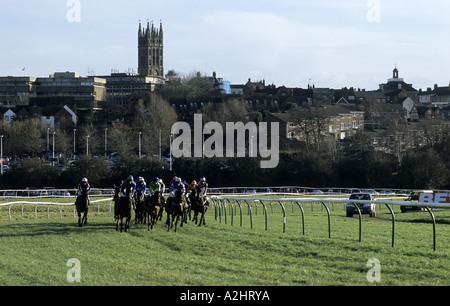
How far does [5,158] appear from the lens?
294 ft

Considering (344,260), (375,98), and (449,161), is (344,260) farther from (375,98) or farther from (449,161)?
(375,98)

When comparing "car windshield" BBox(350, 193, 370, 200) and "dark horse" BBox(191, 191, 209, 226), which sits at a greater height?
"dark horse" BBox(191, 191, 209, 226)

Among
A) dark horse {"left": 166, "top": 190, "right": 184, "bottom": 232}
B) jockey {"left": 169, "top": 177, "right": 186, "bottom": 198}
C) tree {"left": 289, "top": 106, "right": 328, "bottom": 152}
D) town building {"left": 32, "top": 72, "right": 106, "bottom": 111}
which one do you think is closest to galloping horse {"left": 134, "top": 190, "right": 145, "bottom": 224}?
jockey {"left": 169, "top": 177, "right": 186, "bottom": 198}

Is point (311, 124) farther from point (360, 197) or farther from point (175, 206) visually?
point (175, 206)

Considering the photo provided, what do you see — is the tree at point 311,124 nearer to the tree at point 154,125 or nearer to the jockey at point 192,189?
the tree at point 154,125

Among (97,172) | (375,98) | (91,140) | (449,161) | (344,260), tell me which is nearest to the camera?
(344,260)

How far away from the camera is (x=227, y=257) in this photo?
52.5 ft

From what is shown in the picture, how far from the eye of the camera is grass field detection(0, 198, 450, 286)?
1262cm

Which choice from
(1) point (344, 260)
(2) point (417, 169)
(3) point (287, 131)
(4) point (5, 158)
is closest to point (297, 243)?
(1) point (344, 260)

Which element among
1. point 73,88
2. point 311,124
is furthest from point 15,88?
point 311,124

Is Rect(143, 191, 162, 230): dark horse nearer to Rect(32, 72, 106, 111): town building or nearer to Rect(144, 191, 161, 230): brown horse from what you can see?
Rect(144, 191, 161, 230): brown horse

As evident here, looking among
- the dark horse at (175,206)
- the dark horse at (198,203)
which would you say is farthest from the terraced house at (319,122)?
the dark horse at (175,206)

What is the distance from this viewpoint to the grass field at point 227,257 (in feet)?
41.4
